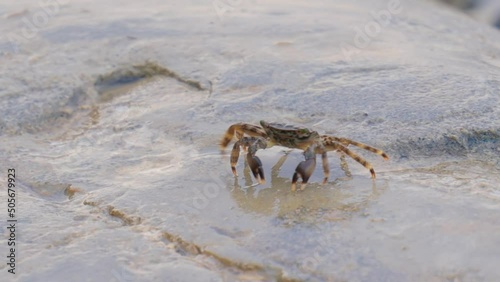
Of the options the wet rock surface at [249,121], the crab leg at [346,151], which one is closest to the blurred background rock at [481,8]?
the wet rock surface at [249,121]

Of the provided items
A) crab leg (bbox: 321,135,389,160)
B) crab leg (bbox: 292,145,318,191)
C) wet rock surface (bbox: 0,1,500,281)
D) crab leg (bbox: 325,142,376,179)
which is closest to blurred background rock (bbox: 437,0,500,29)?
wet rock surface (bbox: 0,1,500,281)

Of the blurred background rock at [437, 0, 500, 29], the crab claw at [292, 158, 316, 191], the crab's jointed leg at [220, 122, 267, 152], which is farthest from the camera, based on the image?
the blurred background rock at [437, 0, 500, 29]

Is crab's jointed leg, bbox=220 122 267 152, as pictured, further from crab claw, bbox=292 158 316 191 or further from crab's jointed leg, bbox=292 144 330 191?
crab claw, bbox=292 158 316 191

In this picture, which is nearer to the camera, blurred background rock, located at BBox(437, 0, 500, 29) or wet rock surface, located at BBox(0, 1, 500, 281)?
wet rock surface, located at BBox(0, 1, 500, 281)

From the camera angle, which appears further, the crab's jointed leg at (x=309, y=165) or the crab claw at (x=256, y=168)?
the crab claw at (x=256, y=168)

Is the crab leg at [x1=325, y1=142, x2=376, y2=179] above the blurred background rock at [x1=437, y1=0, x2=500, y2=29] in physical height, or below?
above

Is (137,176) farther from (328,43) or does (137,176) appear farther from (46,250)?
(328,43)

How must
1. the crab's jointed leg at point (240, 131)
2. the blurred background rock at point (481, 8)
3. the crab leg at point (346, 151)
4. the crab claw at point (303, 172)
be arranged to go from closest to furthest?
the crab claw at point (303, 172) < the crab leg at point (346, 151) < the crab's jointed leg at point (240, 131) < the blurred background rock at point (481, 8)

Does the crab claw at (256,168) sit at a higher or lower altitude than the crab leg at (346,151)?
lower

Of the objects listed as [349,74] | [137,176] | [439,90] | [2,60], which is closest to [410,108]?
[439,90]

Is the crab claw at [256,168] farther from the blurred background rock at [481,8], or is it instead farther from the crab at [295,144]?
the blurred background rock at [481,8]
